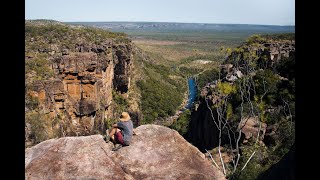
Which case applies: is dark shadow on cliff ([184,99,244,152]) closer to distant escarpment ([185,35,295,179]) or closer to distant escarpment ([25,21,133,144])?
distant escarpment ([185,35,295,179])

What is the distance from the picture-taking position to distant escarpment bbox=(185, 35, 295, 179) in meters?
24.8

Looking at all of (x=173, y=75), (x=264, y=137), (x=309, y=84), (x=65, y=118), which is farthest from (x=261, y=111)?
(x=173, y=75)

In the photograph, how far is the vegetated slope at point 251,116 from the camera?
81.2 ft

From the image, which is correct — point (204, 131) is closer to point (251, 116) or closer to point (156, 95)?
point (251, 116)

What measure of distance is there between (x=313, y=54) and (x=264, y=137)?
89.5 feet

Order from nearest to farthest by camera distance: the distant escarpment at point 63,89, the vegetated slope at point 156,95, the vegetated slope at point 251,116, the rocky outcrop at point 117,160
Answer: the rocky outcrop at point 117,160
the vegetated slope at point 251,116
the distant escarpment at point 63,89
the vegetated slope at point 156,95

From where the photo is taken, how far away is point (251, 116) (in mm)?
30656

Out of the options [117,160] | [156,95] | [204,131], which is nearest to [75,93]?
[204,131]

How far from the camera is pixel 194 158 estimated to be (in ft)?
33.9

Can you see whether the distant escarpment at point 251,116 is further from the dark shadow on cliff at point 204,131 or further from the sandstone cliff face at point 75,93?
the sandstone cliff face at point 75,93

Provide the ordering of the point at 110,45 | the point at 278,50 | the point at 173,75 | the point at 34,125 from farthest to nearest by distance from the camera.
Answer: the point at 173,75 < the point at 110,45 < the point at 278,50 < the point at 34,125

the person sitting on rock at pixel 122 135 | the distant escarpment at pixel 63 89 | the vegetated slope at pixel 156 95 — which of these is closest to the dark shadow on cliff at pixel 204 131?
the distant escarpment at pixel 63 89

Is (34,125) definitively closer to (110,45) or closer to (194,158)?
(194,158)

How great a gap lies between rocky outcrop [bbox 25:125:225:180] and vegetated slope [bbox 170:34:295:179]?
9.48 metres
